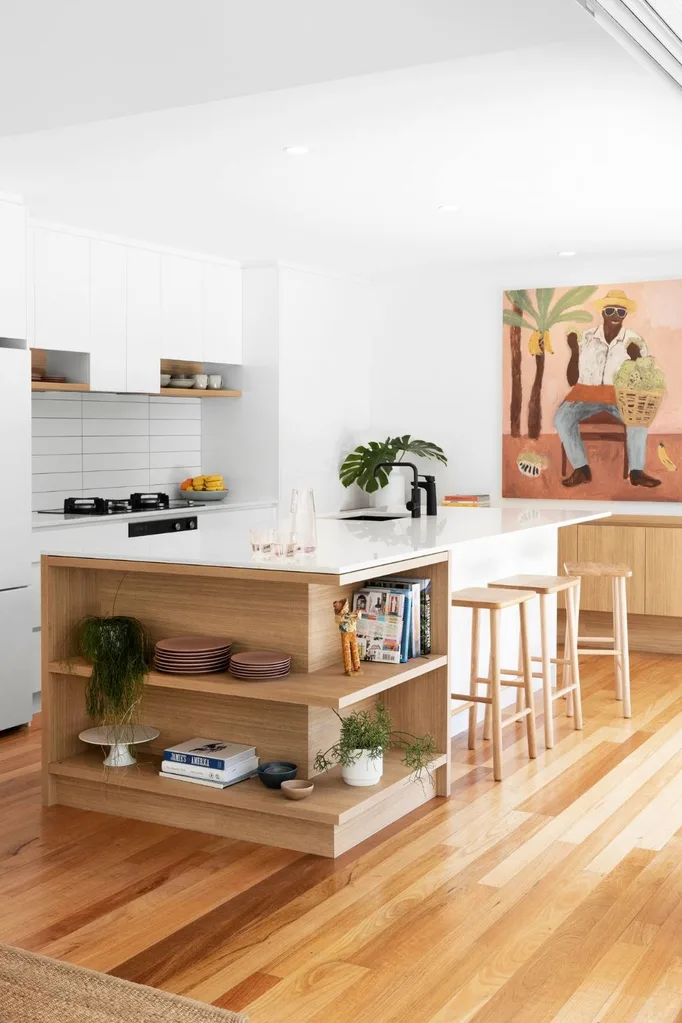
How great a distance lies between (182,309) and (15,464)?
2020mm

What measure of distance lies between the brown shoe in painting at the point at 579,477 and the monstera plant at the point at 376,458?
0.87 metres

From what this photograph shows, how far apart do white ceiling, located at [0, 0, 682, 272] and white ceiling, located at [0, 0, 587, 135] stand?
0.01 m

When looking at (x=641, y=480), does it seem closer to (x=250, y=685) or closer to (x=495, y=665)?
(x=495, y=665)

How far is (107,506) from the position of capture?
6328mm

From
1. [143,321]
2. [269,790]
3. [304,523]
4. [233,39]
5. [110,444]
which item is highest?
[233,39]

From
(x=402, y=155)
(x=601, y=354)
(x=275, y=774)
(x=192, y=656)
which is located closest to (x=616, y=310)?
(x=601, y=354)

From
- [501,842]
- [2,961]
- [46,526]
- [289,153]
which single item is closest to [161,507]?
[46,526]

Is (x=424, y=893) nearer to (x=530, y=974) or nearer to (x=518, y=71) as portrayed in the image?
(x=530, y=974)

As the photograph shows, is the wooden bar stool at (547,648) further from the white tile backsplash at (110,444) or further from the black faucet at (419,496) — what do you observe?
the white tile backsplash at (110,444)

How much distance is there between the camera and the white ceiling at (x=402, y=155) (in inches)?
131

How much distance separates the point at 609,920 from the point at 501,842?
0.66 meters

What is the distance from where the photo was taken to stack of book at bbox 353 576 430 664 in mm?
4066

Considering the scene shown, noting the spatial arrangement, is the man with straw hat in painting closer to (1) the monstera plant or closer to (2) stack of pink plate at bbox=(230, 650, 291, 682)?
(1) the monstera plant

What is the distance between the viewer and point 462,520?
17.5 feet
